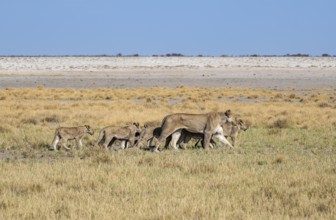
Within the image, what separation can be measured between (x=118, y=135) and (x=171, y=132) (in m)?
1.44

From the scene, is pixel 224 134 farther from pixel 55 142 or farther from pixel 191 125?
pixel 55 142

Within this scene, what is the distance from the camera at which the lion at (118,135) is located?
667 inches

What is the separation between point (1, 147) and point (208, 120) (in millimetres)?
5703

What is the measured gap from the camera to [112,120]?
2500cm

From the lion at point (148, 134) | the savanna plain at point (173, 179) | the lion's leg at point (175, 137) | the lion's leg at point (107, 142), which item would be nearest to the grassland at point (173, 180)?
the savanna plain at point (173, 179)

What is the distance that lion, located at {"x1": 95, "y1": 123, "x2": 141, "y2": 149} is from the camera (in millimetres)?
16938

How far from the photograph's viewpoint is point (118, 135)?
17.1m

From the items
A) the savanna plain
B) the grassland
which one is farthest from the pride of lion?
the grassland

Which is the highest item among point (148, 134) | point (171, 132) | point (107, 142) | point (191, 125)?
point (191, 125)

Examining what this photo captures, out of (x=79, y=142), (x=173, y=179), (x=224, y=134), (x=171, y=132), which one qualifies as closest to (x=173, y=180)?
(x=173, y=179)

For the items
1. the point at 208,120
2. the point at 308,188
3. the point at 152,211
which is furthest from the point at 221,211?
the point at 208,120

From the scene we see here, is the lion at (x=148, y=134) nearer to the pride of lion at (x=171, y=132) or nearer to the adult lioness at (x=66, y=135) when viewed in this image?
the pride of lion at (x=171, y=132)

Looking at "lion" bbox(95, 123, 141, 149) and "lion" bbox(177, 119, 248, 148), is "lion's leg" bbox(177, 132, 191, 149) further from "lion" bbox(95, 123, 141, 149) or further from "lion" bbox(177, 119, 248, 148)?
"lion" bbox(95, 123, 141, 149)

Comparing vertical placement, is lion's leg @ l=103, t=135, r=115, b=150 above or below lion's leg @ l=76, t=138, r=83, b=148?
above
